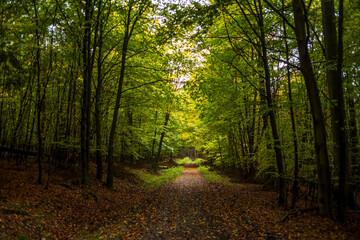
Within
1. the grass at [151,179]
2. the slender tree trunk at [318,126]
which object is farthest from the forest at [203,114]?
the grass at [151,179]

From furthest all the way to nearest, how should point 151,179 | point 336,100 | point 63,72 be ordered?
point 151,179, point 63,72, point 336,100

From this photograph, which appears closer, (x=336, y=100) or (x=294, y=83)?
(x=336, y=100)

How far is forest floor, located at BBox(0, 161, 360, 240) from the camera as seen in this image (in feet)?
17.5

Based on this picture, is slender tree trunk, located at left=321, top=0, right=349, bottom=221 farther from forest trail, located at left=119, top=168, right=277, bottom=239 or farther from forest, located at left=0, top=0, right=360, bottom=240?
forest trail, located at left=119, top=168, right=277, bottom=239

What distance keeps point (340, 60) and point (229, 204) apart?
676cm

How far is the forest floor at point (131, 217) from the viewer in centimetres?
532

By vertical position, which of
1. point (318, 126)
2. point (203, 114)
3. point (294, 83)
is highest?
point (294, 83)

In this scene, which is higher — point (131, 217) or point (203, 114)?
point (203, 114)

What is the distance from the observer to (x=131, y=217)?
7.14m

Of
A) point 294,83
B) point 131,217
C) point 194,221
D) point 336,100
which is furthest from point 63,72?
point 294,83

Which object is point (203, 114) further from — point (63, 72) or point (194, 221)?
point (63, 72)

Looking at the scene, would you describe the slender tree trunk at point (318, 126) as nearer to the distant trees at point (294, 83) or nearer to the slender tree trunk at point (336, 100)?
the distant trees at point (294, 83)

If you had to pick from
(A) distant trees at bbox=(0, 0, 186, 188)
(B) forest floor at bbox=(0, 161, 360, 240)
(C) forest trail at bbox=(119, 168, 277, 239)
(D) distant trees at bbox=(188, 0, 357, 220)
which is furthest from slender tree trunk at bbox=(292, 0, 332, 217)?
(A) distant trees at bbox=(0, 0, 186, 188)

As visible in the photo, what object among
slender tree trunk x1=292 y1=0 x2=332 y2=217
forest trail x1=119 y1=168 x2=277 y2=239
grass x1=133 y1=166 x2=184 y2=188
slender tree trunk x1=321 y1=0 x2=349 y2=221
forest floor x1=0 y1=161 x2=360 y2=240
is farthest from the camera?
grass x1=133 y1=166 x2=184 y2=188
